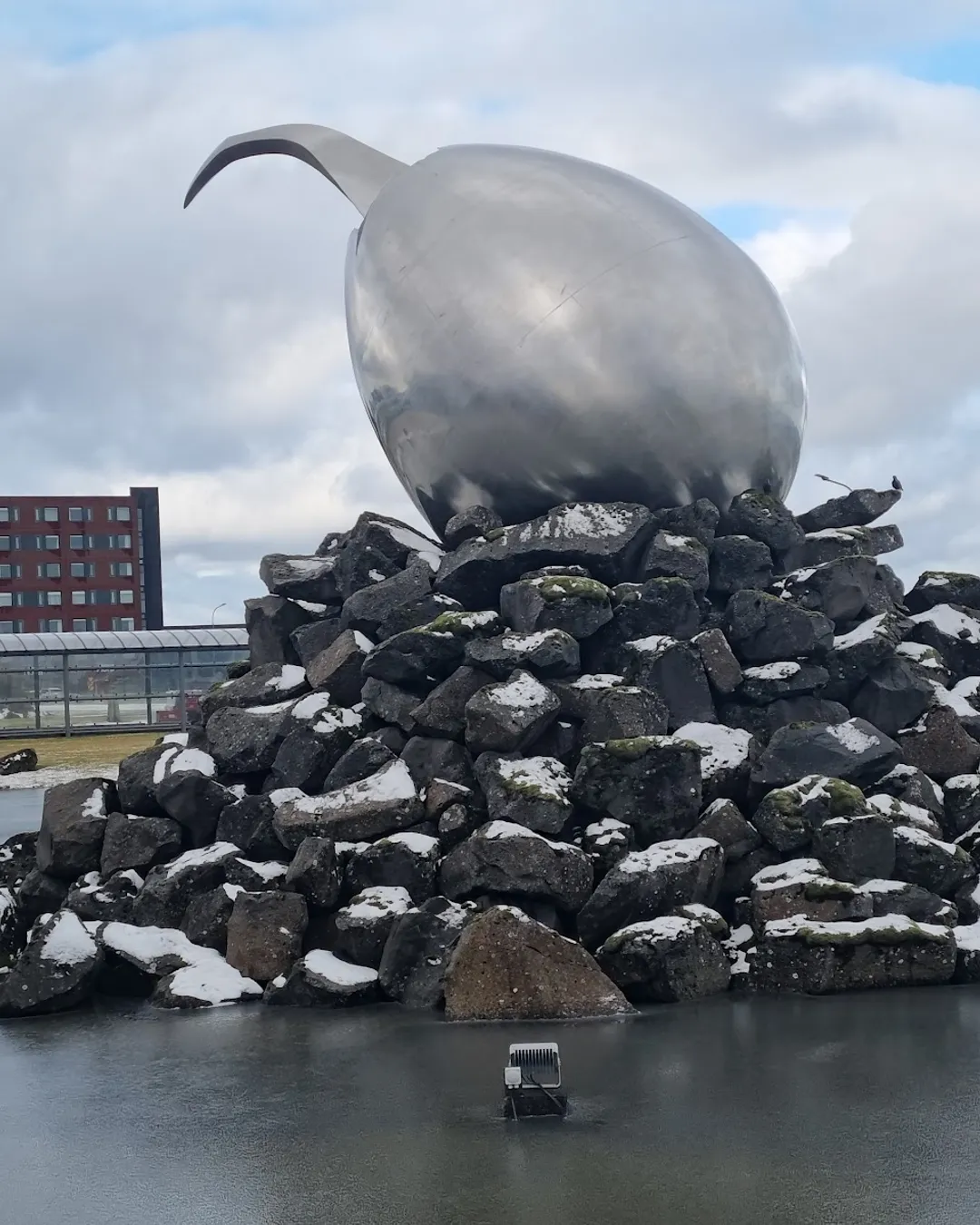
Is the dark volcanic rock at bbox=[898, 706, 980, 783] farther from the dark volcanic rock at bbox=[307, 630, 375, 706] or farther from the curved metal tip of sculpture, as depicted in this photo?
the curved metal tip of sculpture

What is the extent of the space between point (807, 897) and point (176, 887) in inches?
199

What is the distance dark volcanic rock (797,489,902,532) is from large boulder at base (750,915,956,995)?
256 inches

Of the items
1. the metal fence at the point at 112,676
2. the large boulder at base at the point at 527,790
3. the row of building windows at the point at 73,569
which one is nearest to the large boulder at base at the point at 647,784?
the large boulder at base at the point at 527,790

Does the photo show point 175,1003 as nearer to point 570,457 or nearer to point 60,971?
point 60,971

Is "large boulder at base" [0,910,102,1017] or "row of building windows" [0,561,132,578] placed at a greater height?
"row of building windows" [0,561,132,578]

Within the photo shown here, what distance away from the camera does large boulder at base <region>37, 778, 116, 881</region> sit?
12.4 metres

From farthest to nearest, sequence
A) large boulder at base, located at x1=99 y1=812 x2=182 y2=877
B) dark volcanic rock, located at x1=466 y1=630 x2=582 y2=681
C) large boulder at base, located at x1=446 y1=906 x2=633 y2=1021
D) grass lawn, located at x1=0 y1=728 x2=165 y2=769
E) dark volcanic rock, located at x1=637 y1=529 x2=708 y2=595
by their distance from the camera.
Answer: grass lawn, located at x1=0 y1=728 x2=165 y2=769 < dark volcanic rock, located at x1=637 y1=529 x2=708 y2=595 < dark volcanic rock, located at x1=466 y1=630 x2=582 y2=681 < large boulder at base, located at x1=99 y1=812 x2=182 y2=877 < large boulder at base, located at x1=446 y1=906 x2=633 y2=1021

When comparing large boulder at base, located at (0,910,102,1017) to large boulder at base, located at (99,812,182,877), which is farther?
large boulder at base, located at (99,812,182,877)

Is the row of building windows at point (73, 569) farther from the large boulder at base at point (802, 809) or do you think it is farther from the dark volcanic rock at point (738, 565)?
the large boulder at base at point (802, 809)

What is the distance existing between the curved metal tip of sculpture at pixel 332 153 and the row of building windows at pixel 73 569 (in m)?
62.4

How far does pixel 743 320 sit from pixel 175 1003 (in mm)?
8413

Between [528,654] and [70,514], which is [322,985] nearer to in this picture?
[528,654]

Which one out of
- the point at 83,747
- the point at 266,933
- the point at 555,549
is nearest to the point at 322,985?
the point at 266,933

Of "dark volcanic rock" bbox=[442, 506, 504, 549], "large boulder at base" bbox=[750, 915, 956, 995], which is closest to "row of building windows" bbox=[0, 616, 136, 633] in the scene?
"dark volcanic rock" bbox=[442, 506, 504, 549]
